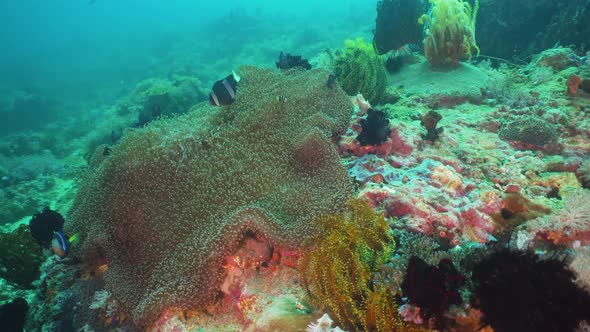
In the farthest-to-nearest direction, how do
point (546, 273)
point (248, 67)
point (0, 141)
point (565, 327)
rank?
point (0, 141)
point (248, 67)
point (546, 273)
point (565, 327)

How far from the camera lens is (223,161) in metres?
4.00

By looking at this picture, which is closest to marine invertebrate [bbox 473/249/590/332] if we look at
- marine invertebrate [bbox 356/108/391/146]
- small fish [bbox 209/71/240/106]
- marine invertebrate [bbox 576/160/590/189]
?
marine invertebrate [bbox 356/108/391/146]

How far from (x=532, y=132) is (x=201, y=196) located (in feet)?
16.4

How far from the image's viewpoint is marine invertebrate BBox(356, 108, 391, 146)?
4.52 meters

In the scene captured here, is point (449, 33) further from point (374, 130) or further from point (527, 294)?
point (527, 294)

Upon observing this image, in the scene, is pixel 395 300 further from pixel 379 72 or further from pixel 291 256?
pixel 379 72

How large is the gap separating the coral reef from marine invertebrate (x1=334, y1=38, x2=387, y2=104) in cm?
703

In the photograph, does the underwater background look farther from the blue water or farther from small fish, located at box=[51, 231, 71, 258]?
the blue water

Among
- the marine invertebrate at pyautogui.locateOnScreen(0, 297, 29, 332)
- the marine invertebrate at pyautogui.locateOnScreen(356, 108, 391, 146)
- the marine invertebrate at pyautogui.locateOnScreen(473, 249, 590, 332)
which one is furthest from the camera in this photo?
the marine invertebrate at pyautogui.locateOnScreen(0, 297, 29, 332)

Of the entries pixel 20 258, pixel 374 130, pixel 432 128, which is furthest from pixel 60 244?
pixel 432 128

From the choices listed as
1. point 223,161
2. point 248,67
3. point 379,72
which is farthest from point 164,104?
point 223,161

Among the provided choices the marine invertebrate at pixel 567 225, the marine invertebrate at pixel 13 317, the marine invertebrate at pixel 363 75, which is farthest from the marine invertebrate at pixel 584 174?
the marine invertebrate at pixel 13 317

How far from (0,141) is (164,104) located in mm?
12141

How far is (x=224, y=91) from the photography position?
464 centimetres
